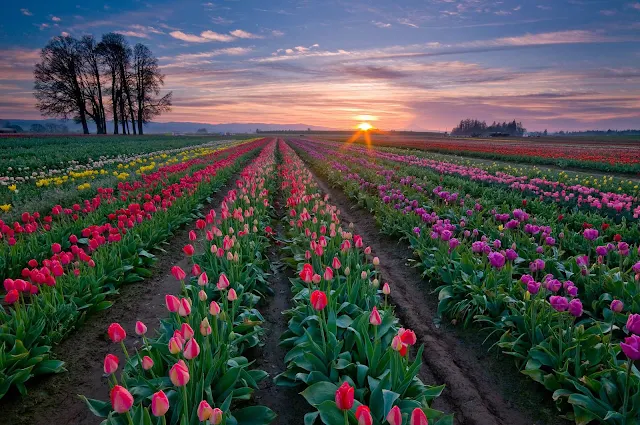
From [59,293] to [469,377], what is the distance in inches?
176

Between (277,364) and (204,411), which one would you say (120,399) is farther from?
(277,364)

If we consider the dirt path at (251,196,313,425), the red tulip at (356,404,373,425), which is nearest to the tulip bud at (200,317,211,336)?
the dirt path at (251,196,313,425)

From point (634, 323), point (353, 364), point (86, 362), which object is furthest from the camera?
point (86, 362)

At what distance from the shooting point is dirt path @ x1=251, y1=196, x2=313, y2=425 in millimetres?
3475

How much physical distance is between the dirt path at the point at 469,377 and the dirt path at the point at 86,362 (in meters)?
2.95

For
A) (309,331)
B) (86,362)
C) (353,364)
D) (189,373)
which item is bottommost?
(86,362)

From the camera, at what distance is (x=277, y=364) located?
13.6ft

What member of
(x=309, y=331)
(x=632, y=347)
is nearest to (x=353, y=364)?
(x=309, y=331)

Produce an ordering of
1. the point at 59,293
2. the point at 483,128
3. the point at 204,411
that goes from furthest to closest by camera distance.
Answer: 1. the point at 483,128
2. the point at 59,293
3. the point at 204,411

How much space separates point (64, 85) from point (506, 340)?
68.7 meters

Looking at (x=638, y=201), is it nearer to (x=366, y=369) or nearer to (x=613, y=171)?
(x=366, y=369)

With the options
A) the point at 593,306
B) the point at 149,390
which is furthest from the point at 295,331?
the point at 593,306

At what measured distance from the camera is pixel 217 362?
3057mm

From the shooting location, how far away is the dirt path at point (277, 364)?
11.4 ft
